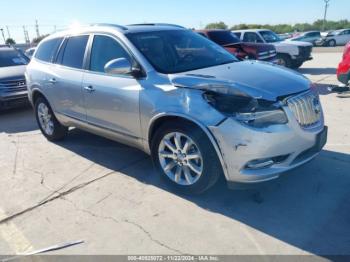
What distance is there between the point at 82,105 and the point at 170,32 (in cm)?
157

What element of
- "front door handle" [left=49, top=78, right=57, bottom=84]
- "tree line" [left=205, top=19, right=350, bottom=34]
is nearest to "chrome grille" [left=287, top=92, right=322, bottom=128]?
"front door handle" [left=49, top=78, right=57, bottom=84]

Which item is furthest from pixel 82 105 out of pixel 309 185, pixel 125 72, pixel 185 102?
pixel 309 185

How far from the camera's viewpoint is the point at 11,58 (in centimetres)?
973

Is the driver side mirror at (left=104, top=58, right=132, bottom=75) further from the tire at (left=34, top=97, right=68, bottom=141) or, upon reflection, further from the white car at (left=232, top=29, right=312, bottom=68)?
the white car at (left=232, top=29, right=312, bottom=68)

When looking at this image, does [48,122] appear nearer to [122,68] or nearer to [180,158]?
[122,68]

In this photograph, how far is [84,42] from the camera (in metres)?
4.67

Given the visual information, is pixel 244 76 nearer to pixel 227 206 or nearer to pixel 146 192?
pixel 227 206

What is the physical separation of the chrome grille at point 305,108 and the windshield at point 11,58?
8.59 m

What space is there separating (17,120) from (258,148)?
21.9 feet

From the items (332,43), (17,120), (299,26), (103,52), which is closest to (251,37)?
(17,120)

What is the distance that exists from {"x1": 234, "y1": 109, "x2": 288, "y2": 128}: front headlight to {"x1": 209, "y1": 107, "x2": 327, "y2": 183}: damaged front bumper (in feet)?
0.14

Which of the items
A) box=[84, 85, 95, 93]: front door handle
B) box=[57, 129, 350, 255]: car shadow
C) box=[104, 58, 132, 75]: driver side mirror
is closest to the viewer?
box=[57, 129, 350, 255]: car shadow

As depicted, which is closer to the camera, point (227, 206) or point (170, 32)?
point (227, 206)

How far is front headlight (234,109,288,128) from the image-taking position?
306 cm
